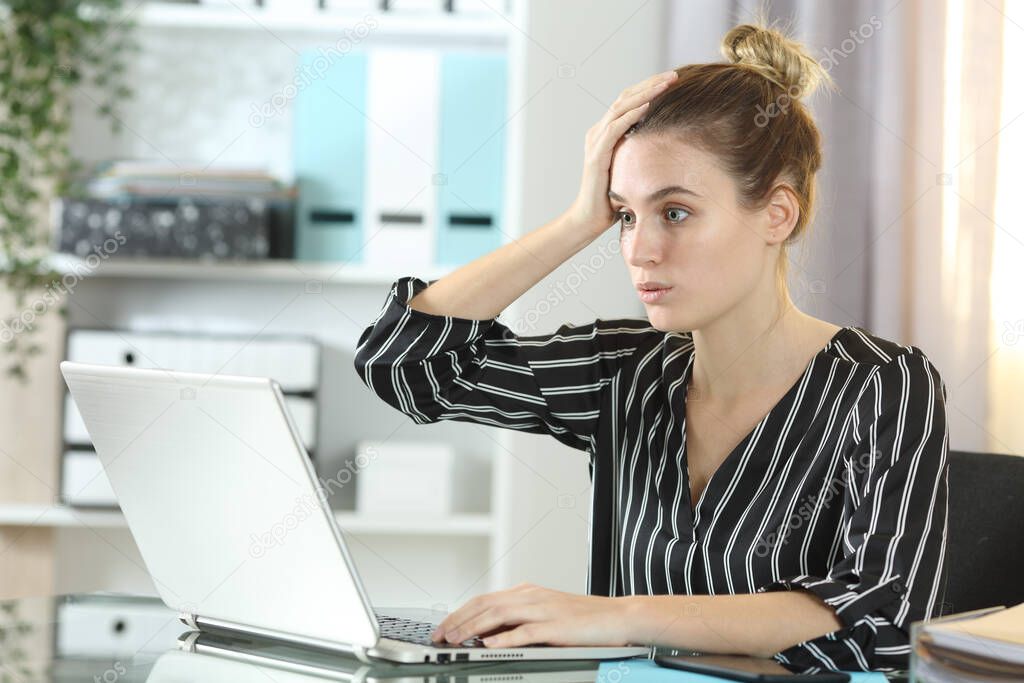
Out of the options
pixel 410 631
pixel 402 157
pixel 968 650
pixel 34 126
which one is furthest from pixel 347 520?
pixel 968 650

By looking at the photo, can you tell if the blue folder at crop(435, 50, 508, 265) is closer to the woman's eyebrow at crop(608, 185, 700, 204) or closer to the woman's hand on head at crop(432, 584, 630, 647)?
the woman's eyebrow at crop(608, 185, 700, 204)

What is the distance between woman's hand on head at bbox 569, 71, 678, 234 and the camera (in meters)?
1.29

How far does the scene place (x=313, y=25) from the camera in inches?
90.7

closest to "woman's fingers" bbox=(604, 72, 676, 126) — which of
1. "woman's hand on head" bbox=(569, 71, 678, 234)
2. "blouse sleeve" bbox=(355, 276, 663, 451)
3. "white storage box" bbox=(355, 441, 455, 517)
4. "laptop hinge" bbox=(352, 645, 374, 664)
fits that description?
"woman's hand on head" bbox=(569, 71, 678, 234)

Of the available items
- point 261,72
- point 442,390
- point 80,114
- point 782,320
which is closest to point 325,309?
point 261,72

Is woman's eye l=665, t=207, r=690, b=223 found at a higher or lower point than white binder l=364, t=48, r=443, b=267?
lower

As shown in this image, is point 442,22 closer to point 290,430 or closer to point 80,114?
point 80,114

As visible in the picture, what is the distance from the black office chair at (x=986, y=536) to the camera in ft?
3.90

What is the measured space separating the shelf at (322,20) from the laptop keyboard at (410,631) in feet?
4.91

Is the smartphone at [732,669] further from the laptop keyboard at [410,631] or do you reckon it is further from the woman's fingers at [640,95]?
the woman's fingers at [640,95]

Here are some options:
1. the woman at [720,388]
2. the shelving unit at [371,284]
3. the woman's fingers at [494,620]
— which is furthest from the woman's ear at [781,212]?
the shelving unit at [371,284]

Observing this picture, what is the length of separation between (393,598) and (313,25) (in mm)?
1228

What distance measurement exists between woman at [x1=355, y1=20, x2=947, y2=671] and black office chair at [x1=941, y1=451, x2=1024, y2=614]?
11 centimetres

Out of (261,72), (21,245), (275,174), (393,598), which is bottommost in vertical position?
(393,598)
